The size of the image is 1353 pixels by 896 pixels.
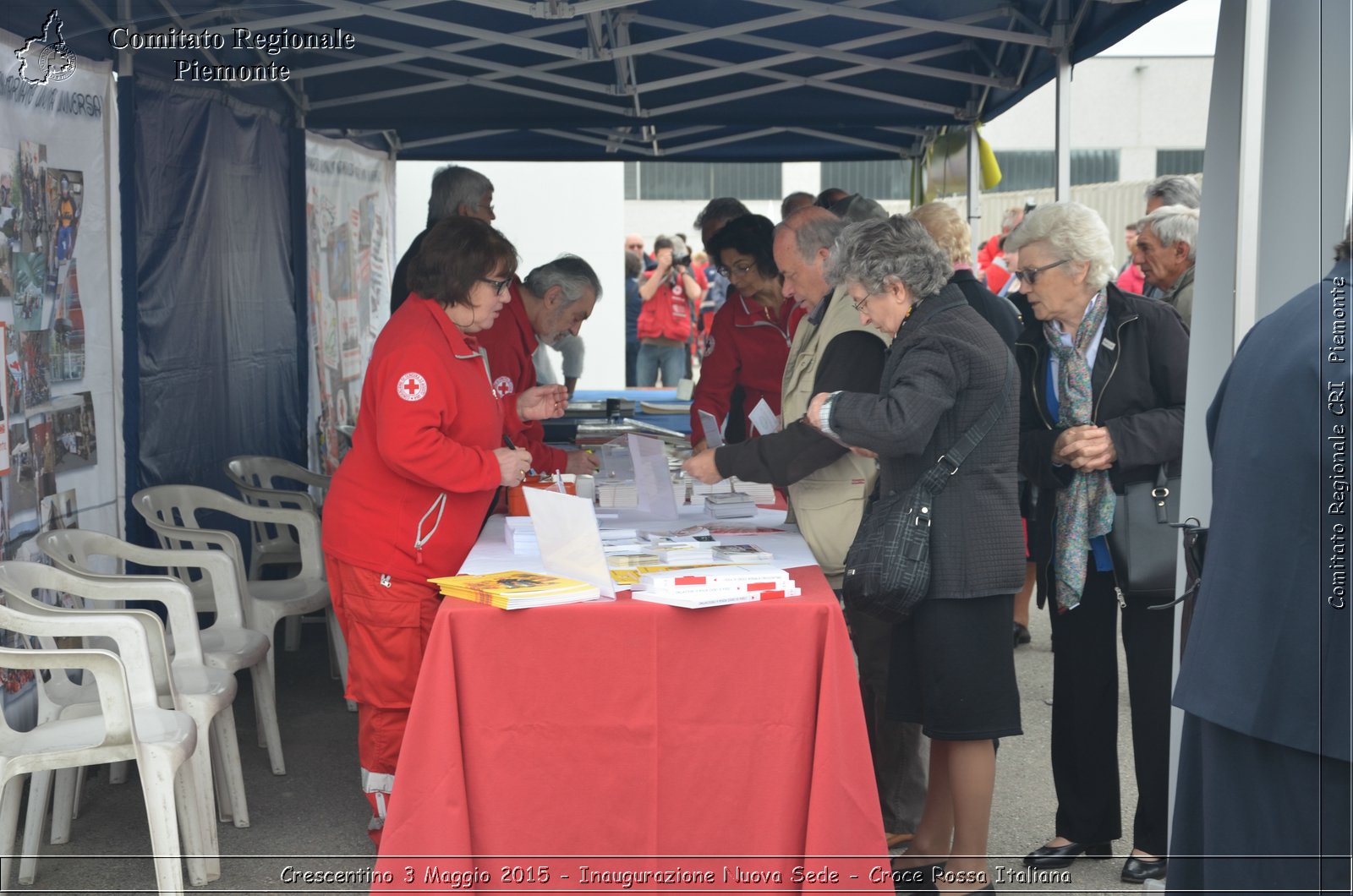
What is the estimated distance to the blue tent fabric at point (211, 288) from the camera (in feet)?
14.3

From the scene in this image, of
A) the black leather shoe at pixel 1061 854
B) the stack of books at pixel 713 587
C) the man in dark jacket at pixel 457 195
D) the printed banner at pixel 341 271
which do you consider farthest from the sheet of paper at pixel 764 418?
the printed banner at pixel 341 271

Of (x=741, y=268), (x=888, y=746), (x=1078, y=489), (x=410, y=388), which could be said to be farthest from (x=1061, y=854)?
(x=741, y=268)

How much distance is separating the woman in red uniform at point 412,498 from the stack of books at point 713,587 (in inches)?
26.4

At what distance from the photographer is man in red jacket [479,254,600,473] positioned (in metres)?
4.23

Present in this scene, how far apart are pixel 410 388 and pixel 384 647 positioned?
65 cm

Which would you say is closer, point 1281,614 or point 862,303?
point 1281,614

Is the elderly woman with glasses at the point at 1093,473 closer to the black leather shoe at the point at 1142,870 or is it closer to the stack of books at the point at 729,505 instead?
the black leather shoe at the point at 1142,870

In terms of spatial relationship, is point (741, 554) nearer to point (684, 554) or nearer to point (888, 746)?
point (684, 554)

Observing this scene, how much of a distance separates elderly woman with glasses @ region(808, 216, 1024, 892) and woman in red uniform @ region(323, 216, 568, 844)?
0.86 meters

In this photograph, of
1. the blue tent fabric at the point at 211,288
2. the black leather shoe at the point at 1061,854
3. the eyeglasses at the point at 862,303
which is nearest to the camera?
the eyeglasses at the point at 862,303

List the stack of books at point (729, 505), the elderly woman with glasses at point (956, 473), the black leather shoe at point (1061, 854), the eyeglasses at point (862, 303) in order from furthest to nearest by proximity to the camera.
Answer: the stack of books at point (729, 505)
the black leather shoe at point (1061, 854)
the eyeglasses at point (862, 303)
the elderly woman with glasses at point (956, 473)

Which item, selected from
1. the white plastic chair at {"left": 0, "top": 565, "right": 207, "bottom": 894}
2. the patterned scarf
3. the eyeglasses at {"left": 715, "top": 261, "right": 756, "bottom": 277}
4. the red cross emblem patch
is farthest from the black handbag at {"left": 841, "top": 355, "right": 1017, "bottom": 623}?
the eyeglasses at {"left": 715, "top": 261, "right": 756, "bottom": 277}

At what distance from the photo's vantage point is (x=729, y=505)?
3.65 metres

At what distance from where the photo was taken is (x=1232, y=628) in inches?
71.9
